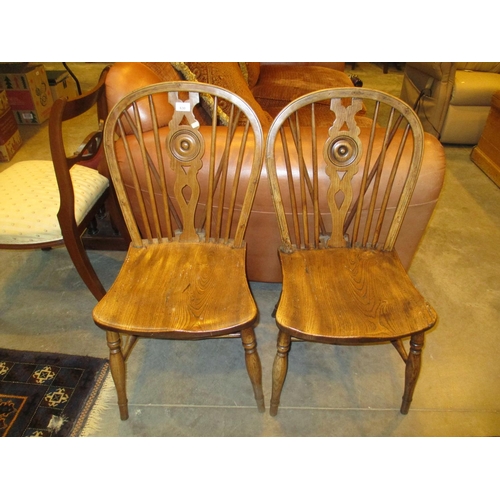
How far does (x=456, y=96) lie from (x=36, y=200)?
2.93 meters

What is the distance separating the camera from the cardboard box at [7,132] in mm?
2680

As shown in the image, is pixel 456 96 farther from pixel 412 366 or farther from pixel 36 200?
pixel 36 200

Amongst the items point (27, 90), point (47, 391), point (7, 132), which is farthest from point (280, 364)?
point (27, 90)

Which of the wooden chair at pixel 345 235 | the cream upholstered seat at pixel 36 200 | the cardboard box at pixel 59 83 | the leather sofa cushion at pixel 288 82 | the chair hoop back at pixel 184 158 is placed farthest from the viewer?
the cardboard box at pixel 59 83

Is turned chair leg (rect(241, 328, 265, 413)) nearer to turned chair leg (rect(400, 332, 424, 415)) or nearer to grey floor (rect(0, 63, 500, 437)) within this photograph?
grey floor (rect(0, 63, 500, 437))

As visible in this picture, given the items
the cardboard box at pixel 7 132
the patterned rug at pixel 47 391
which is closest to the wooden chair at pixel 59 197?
the patterned rug at pixel 47 391

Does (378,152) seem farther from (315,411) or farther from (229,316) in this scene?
(315,411)

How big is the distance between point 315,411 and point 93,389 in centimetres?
83

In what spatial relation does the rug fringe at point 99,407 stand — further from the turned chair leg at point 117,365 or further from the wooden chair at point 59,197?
the wooden chair at point 59,197

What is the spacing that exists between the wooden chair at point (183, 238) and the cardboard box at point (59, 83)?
2654mm

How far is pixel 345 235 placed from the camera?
1.32 metres

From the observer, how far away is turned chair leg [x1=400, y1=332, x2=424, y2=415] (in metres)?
1.11

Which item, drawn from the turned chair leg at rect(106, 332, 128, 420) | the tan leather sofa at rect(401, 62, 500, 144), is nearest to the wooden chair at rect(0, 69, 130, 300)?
the turned chair leg at rect(106, 332, 128, 420)

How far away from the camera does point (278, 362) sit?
1160 millimetres
